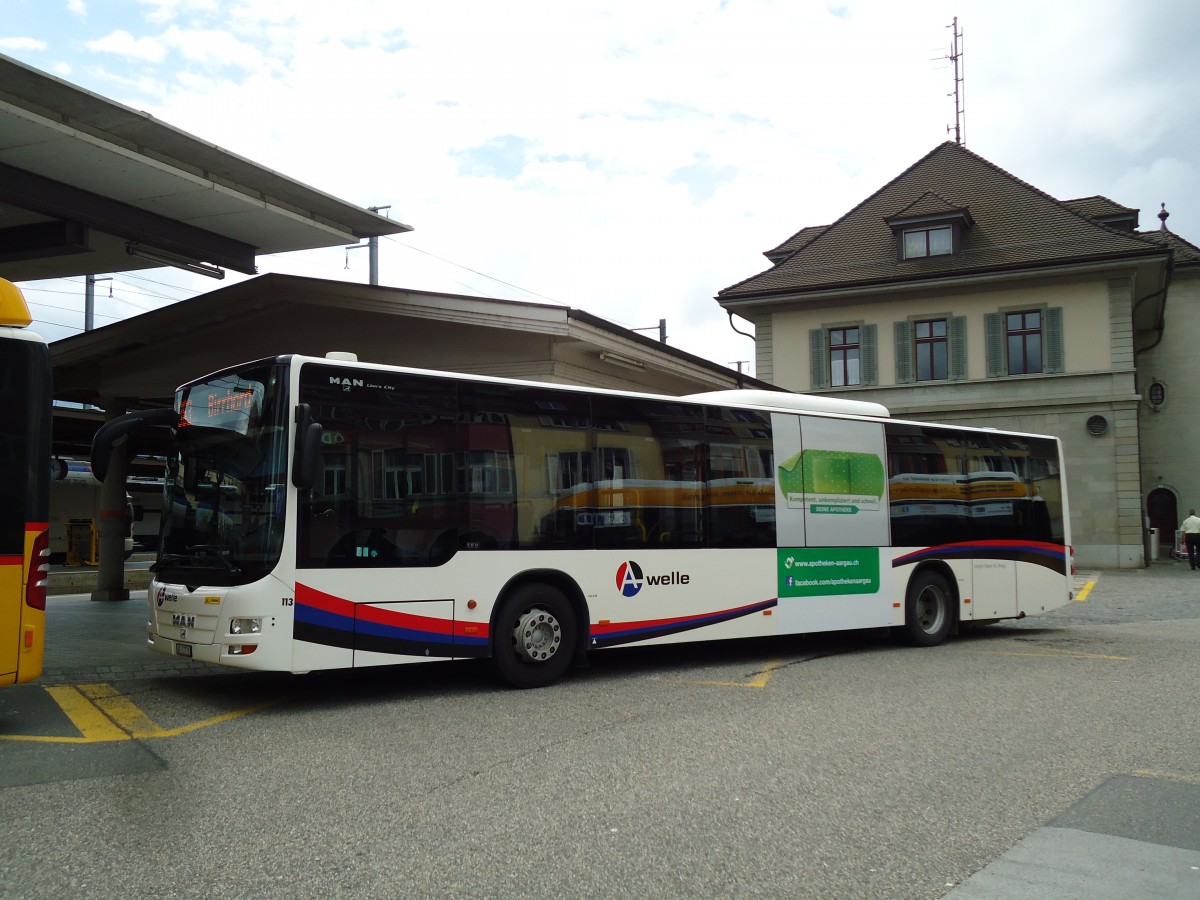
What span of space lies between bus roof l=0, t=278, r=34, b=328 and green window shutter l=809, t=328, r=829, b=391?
104 ft

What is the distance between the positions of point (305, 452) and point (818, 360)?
31.0m

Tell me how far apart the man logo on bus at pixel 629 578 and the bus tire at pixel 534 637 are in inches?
24.3

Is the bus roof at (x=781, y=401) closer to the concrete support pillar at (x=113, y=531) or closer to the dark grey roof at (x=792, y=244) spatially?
the concrete support pillar at (x=113, y=531)

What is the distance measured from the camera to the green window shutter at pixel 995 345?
35000 mm

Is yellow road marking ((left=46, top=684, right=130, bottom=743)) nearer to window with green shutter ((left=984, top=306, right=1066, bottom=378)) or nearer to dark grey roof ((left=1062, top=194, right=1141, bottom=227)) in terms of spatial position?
window with green shutter ((left=984, top=306, right=1066, bottom=378))

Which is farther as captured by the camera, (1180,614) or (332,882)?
(1180,614)

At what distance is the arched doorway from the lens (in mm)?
40344

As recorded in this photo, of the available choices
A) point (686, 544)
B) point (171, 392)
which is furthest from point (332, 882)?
point (171, 392)

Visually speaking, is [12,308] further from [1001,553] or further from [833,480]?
[1001,553]

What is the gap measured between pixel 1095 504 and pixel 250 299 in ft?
88.6

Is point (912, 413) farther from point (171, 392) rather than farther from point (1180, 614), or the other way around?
point (171, 392)

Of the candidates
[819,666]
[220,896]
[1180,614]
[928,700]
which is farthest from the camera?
[1180,614]

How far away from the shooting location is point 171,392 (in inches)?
722

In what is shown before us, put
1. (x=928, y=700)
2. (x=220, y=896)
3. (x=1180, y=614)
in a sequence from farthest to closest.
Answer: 1. (x=1180, y=614)
2. (x=928, y=700)
3. (x=220, y=896)
